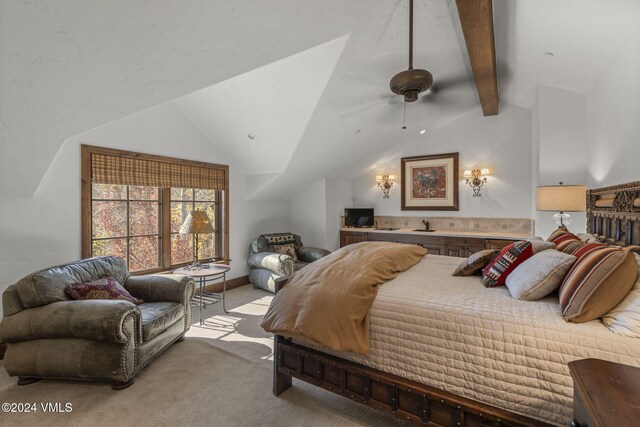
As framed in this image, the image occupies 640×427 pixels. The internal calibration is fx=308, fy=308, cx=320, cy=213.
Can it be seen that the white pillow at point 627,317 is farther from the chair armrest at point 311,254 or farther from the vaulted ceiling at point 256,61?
the chair armrest at point 311,254

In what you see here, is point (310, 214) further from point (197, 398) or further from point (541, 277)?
point (541, 277)

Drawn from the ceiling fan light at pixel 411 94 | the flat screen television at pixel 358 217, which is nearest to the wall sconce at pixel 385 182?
the flat screen television at pixel 358 217

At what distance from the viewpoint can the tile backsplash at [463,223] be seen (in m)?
5.01

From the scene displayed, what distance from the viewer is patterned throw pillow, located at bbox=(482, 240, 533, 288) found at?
2.07 meters

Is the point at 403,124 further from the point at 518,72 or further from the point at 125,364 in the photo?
the point at 125,364

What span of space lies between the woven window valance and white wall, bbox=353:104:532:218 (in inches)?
144

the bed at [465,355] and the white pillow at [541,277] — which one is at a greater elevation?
the white pillow at [541,277]

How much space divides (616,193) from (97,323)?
3928mm

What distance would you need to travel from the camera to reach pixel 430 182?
5719mm

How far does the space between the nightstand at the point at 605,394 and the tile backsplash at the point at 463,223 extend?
4550 millimetres

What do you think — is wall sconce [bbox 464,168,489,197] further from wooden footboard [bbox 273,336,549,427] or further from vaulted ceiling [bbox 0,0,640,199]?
wooden footboard [bbox 273,336,549,427]

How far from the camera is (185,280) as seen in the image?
10.2 feet

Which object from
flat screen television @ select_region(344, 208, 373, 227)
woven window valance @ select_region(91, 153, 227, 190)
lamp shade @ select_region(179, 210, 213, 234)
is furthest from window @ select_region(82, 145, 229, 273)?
flat screen television @ select_region(344, 208, 373, 227)

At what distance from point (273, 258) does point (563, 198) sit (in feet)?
11.8
